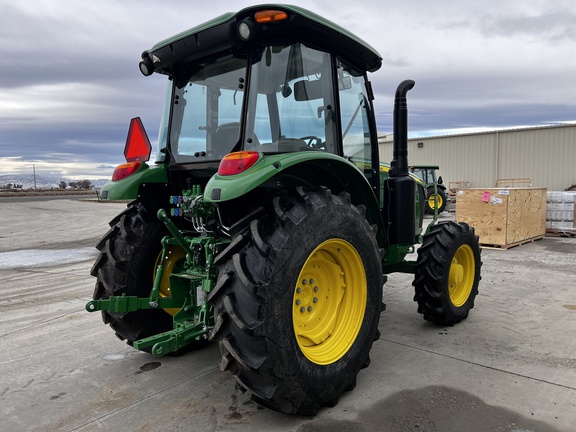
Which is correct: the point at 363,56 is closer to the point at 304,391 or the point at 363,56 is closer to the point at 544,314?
the point at 304,391

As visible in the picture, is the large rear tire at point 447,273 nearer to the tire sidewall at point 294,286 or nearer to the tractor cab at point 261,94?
the tractor cab at point 261,94

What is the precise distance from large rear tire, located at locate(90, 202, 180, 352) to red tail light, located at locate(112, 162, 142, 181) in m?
0.32

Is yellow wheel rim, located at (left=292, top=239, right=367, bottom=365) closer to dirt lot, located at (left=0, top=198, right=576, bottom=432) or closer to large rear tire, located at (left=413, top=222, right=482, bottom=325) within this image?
dirt lot, located at (left=0, top=198, right=576, bottom=432)

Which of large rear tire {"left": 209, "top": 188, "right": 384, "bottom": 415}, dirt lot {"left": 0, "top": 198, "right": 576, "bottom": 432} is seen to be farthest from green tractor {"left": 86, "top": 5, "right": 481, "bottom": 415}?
dirt lot {"left": 0, "top": 198, "right": 576, "bottom": 432}

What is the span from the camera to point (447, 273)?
4.62 meters

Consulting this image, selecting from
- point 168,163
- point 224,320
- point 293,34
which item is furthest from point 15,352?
point 293,34

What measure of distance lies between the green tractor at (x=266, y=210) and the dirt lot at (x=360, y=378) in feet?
1.10

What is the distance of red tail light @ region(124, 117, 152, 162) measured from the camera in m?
3.38

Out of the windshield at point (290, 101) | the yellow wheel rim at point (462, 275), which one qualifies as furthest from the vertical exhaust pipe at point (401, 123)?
the yellow wheel rim at point (462, 275)

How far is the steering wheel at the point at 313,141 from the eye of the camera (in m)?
3.45

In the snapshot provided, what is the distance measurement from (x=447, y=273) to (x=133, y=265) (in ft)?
10.2

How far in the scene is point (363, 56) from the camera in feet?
13.0

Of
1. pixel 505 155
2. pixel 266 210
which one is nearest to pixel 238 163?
pixel 266 210

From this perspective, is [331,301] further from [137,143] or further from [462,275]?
[462,275]
